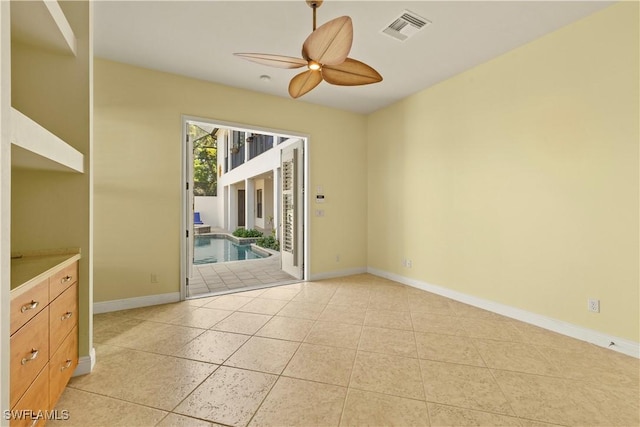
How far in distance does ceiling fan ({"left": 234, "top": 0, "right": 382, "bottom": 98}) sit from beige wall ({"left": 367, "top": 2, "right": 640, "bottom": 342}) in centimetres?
184

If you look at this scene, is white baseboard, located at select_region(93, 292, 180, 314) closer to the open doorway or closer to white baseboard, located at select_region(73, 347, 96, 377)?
the open doorway

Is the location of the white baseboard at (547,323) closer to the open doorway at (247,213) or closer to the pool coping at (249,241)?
the open doorway at (247,213)

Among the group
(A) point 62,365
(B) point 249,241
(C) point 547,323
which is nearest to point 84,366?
(A) point 62,365

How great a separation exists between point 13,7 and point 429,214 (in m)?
4.28

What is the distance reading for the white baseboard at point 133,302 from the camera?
319cm

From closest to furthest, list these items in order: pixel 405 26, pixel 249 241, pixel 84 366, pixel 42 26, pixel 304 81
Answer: pixel 42 26
pixel 84 366
pixel 304 81
pixel 405 26
pixel 249 241

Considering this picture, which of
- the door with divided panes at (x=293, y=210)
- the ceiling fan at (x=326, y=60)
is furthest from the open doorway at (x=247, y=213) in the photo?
the ceiling fan at (x=326, y=60)

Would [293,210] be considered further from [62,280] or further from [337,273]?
[62,280]

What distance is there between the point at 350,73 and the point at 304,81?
0.45 metres

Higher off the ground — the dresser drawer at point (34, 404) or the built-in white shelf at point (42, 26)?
the built-in white shelf at point (42, 26)

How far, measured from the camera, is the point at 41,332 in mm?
1450

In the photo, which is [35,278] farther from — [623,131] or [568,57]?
[568,57]

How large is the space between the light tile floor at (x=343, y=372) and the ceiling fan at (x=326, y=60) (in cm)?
228

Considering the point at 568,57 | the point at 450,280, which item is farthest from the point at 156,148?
the point at 568,57
